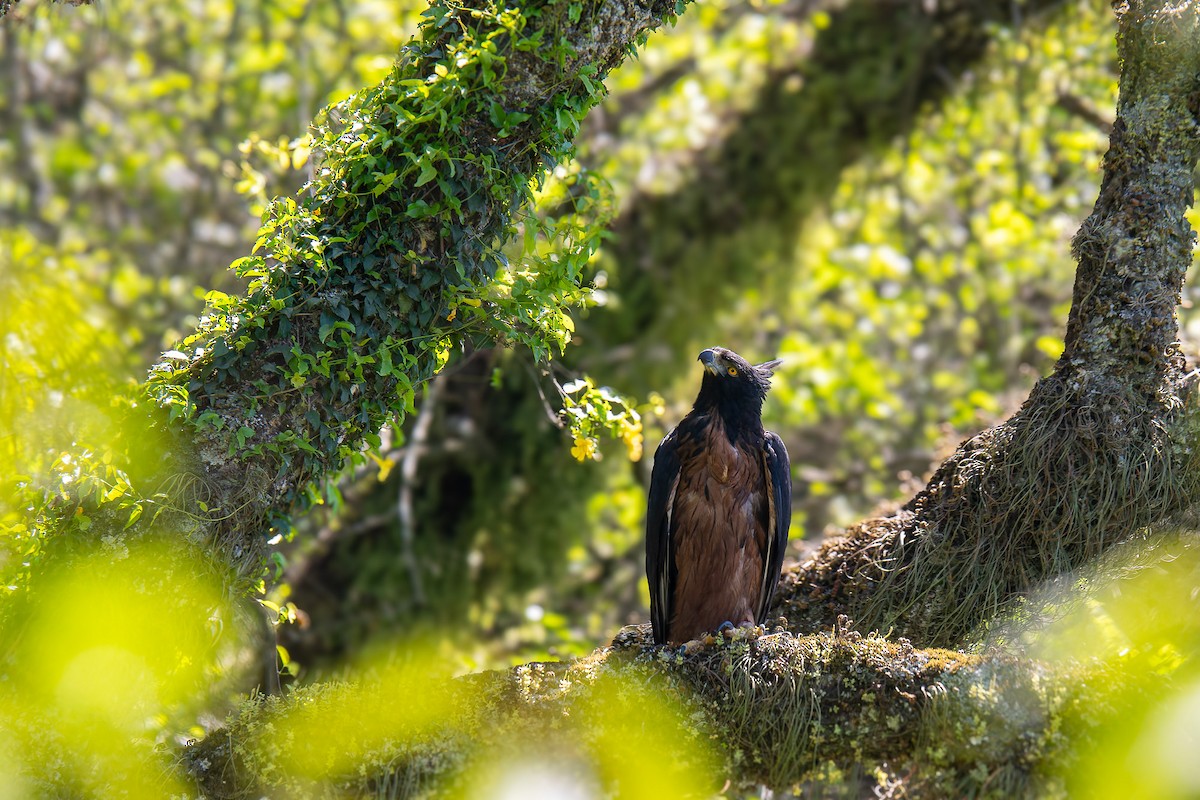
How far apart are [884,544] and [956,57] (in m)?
6.63

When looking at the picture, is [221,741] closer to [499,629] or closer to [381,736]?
[381,736]

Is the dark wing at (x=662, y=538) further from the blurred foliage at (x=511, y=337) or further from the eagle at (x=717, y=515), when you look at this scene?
the blurred foliage at (x=511, y=337)

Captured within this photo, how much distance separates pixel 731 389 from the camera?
572cm

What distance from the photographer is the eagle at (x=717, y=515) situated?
554 cm

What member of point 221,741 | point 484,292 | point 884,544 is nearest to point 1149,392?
point 884,544

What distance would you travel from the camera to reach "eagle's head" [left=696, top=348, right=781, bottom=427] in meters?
5.68

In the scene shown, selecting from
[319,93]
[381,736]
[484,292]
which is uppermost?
Answer: [319,93]

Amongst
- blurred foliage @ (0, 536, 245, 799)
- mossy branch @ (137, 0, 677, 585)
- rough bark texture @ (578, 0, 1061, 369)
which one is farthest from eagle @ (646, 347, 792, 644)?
rough bark texture @ (578, 0, 1061, 369)

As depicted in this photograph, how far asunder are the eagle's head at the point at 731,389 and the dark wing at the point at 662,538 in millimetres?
331

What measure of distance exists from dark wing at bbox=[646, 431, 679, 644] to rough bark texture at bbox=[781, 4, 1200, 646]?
4.25 feet

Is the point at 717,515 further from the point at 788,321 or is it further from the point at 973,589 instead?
the point at 788,321

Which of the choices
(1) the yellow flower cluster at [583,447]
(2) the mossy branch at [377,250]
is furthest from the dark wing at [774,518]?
(2) the mossy branch at [377,250]

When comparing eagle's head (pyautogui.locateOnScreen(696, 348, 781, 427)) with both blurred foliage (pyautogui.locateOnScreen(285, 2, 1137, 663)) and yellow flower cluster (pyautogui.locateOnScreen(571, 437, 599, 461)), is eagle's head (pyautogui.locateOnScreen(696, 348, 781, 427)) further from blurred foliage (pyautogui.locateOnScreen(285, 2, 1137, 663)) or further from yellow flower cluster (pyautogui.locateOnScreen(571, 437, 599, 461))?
blurred foliage (pyautogui.locateOnScreen(285, 2, 1137, 663))

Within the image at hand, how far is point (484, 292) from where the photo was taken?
4.29 m
